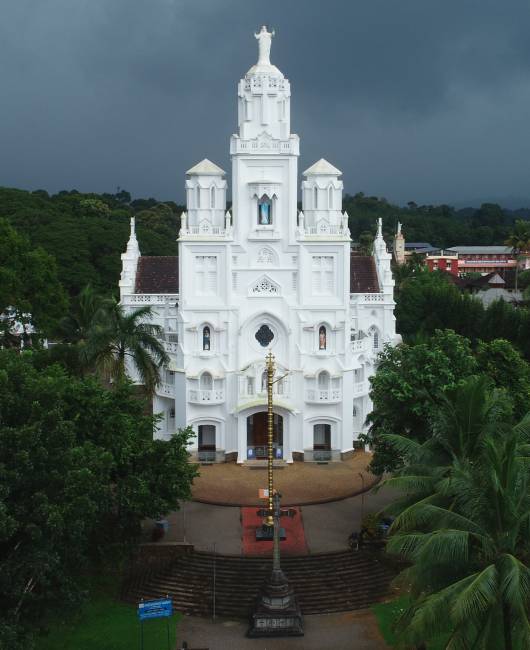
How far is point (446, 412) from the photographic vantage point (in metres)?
24.0

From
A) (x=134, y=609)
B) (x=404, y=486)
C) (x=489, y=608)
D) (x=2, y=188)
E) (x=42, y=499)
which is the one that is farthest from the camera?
(x=2, y=188)

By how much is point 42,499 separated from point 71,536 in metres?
1.42

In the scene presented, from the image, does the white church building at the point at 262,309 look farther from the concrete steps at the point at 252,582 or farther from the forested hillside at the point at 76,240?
the forested hillside at the point at 76,240

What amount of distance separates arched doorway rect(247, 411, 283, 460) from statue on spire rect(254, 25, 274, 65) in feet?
60.9

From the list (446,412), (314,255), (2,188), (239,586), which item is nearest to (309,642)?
(239,586)

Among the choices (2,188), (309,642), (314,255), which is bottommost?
(309,642)

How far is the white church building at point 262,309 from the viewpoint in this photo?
40.5 m

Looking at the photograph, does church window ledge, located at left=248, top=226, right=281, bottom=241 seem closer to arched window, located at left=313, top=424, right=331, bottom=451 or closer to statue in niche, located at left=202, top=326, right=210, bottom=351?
statue in niche, located at left=202, top=326, right=210, bottom=351

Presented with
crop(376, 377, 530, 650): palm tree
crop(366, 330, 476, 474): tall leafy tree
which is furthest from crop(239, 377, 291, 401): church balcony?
crop(376, 377, 530, 650): palm tree

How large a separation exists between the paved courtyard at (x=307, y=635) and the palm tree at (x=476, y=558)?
698 cm

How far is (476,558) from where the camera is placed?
17.8 meters

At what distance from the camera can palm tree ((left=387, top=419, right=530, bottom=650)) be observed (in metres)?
16.0

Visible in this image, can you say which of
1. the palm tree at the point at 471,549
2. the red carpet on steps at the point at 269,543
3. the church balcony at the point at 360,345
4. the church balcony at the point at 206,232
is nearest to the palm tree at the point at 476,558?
the palm tree at the point at 471,549

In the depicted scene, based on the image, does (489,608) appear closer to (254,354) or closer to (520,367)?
(520,367)
